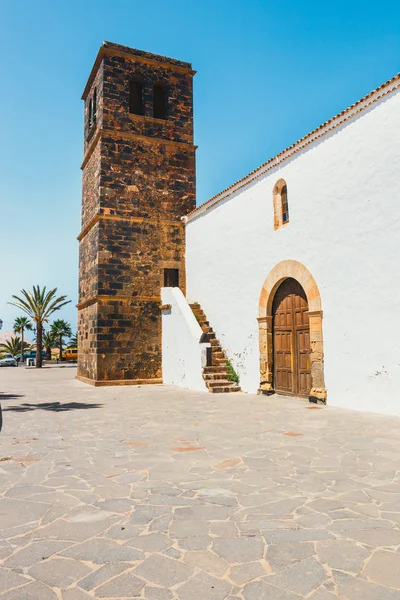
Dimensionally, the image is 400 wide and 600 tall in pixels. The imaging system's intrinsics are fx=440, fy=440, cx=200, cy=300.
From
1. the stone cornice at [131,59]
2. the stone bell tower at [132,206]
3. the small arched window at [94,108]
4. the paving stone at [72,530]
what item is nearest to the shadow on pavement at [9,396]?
the stone bell tower at [132,206]

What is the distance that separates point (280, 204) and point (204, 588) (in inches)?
356

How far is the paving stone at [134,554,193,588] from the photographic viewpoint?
2.16 meters

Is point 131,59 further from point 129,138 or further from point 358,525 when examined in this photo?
point 358,525

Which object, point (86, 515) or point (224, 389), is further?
point (224, 389)

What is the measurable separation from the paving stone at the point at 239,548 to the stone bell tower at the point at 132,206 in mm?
10550

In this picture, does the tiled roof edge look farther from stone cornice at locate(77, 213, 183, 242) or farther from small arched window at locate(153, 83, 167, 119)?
small arched window at locate(153, 83, 167, 119)

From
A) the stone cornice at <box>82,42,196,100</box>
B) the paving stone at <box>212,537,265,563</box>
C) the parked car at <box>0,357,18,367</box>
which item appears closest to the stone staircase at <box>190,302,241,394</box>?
the paving stone at <box>212,537,265,563</box>

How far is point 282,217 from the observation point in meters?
10.1

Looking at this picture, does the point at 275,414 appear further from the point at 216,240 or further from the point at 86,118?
the point at 86,118

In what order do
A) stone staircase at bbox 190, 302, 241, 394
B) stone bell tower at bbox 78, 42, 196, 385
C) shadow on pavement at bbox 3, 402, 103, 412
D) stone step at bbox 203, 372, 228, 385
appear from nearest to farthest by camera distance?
1. shadow on pavement at bbox 3, 402, 103, 412
2. stone staircase at bbox 190, 302, 241, 394
3. stone step at bbox 203, 372, 228, 385
4. stone bell tower at bbox 78, 42, 196, 385

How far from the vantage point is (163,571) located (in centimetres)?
224

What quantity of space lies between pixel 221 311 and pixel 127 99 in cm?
777

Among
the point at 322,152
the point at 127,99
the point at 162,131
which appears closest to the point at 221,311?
the point at 322,152

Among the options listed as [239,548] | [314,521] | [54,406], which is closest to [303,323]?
[54,406]
